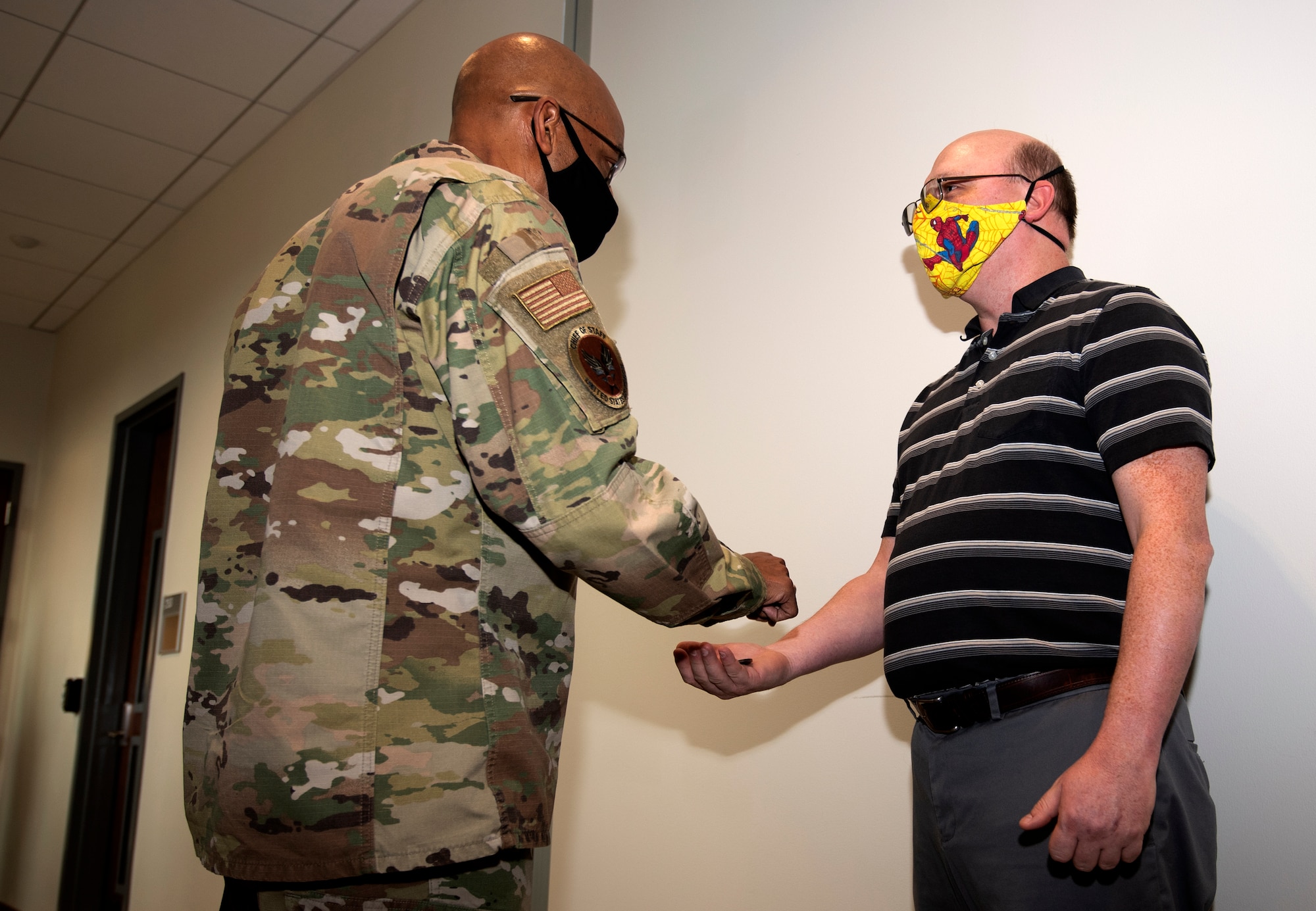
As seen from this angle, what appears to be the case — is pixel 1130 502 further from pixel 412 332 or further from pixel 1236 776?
pixel 412 332

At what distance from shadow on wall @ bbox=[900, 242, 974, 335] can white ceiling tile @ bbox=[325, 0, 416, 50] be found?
7.41ft

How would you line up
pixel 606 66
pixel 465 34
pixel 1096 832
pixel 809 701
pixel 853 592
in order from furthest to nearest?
pixel 465 34 → pixel 606 66 → pixel 809 701 → pixel 853 592 → pixel 1096 832

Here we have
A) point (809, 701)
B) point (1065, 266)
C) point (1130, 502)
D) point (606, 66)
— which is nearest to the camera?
point (1130, 502)

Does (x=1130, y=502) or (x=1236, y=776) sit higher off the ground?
(x=1130, y=502)

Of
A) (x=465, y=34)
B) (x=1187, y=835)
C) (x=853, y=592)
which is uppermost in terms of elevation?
(x=465, y=34)

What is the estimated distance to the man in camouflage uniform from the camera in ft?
3.36

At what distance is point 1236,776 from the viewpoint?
52.2 inches

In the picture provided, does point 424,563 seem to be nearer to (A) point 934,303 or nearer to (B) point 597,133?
(B) point 597,133

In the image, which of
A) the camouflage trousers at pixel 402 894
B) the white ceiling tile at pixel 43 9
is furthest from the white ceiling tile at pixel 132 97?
the camouflage trousers at pixel 402 894

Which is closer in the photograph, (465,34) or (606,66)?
(606,66)

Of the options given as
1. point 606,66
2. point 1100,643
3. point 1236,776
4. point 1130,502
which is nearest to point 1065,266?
point 1130,502

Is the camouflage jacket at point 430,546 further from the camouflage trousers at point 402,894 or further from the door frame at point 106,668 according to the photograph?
the door frame at point 106,668

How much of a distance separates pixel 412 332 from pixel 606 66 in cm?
187

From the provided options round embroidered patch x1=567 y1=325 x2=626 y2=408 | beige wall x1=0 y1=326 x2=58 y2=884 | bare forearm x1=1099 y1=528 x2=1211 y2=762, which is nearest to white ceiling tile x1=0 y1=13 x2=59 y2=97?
beige wall x1=0 y1=326 x2=58 y2=884
